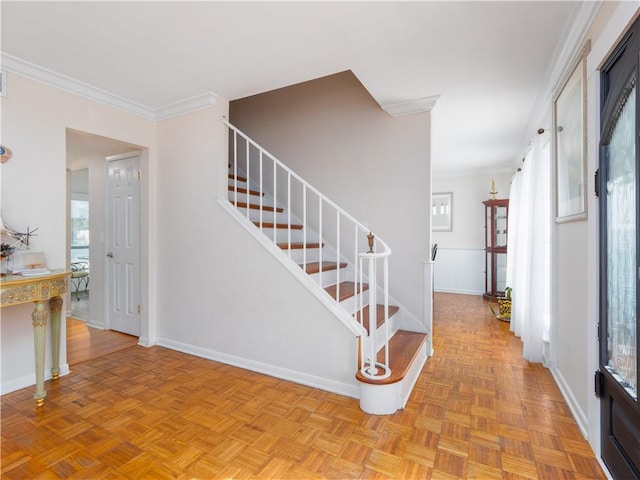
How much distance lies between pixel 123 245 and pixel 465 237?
5.82m

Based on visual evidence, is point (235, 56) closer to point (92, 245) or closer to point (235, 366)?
point (235, 366)

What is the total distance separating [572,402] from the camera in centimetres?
210

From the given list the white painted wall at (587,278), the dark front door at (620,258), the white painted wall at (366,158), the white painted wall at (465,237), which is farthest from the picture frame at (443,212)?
the dark front door at (620,258)

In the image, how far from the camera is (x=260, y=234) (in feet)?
9.01

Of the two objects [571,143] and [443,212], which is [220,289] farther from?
[443,212]

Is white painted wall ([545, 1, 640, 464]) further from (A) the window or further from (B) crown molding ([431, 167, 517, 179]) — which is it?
(A) the window

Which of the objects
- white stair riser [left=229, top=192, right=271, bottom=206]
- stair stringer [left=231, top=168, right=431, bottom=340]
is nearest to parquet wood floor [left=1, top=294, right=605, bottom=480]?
stair stringer [left=231, top=168, right=431, bottom=340]

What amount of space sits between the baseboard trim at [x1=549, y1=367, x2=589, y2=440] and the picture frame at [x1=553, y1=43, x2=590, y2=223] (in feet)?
3.85

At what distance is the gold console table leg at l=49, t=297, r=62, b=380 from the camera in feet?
8.36

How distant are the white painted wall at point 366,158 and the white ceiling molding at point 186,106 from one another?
104cm

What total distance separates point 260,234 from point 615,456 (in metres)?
2.51

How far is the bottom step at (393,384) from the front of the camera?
2.06 meters

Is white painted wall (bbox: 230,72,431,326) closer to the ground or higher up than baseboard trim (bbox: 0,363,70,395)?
higher up

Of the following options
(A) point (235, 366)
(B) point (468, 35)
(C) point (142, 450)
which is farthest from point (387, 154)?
(C) point (142, 450)
